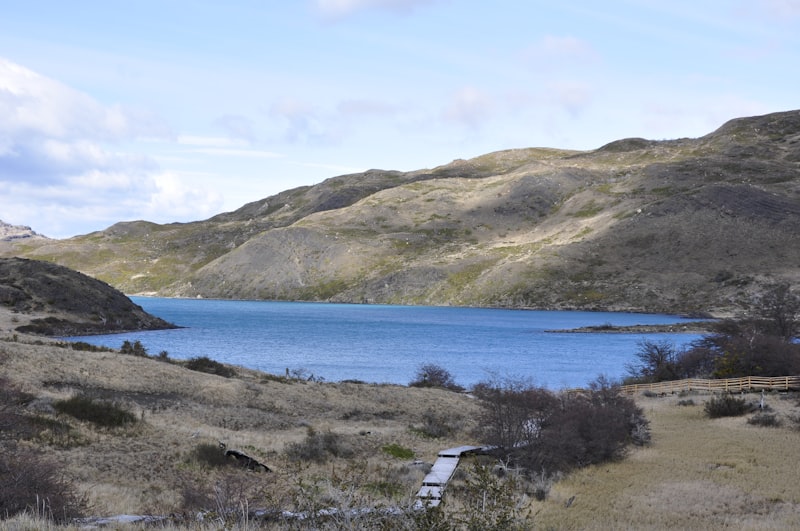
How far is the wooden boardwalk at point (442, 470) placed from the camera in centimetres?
1773

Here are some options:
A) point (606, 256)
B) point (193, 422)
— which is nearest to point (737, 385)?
point (193, 422)

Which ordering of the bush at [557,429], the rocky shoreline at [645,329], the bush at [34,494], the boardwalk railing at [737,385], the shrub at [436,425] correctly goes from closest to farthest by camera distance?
the bush at [34,494]
the bush at [557,429]
the shrub at [436,425]
the boardwalk railing at [737,385]
the rocky shoreline at [645,329]

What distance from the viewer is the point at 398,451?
26.0 m

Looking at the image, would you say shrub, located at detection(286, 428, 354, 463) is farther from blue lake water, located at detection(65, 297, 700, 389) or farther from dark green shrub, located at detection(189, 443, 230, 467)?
blue lake water, located at detection(65, 297, 700, 389)

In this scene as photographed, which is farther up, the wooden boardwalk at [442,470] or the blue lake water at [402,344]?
the wooden boardwalk at [442,470]

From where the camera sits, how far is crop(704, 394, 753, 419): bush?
35.4 meters

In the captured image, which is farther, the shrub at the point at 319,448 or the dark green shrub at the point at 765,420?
the dark green shrub at the point at 765,420

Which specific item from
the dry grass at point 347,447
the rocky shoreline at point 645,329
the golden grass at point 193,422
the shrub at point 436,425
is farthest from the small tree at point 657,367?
the rocky shoreline at point 645,329

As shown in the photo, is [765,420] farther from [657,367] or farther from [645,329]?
[645,329]

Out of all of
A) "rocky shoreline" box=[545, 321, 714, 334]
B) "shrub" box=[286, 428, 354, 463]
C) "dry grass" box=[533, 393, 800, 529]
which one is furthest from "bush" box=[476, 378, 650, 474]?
"rocky shoreline" box=[545, 321, 714, 334]

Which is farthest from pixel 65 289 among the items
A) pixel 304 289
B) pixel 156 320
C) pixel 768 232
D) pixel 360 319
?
pixel 768 232

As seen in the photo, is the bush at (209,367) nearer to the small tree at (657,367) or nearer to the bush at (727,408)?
the bush at (727,408)

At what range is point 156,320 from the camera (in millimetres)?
100000

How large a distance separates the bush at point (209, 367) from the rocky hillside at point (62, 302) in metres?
38.0
